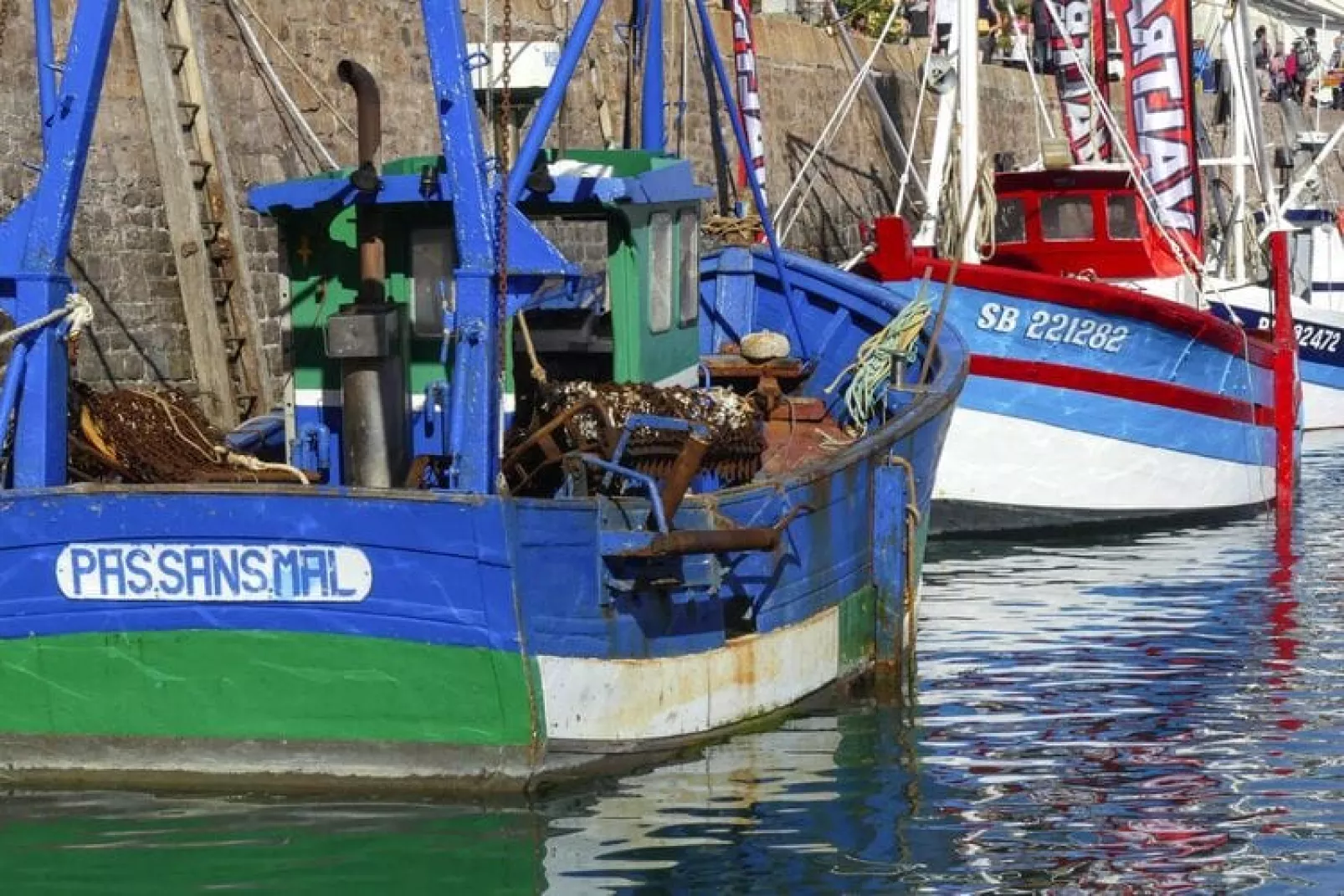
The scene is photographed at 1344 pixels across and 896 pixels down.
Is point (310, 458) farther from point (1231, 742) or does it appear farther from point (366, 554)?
point (1231, 742)

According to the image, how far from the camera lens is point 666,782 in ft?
30.4

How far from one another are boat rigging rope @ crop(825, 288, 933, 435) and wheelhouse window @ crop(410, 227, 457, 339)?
2.82m

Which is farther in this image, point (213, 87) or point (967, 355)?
point (213, 87)

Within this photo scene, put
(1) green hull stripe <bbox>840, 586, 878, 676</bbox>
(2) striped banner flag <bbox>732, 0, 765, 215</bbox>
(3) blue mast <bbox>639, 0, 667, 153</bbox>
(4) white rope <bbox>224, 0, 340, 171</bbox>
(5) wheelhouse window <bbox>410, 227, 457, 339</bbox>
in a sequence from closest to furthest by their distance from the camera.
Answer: (5) wheelhouse window <bbox>410, 227, 457, 339</bbox> < (1) green hull stripe <bbox>840, 586, 878, 676</bbox> < (3) blue mast <bbox>639, 0, 667, 153</bbox> < (4) white rope <bbox>224, 0, 340, 171</bbox> < (2) striped banner flag <bbox>732, 0, 765, 215</bbox>

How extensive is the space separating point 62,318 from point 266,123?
27.3 feet

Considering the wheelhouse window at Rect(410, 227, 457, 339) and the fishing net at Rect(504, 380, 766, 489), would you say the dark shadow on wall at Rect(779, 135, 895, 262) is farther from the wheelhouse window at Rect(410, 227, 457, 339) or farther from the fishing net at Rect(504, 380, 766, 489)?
the wheelhouse window at Rect(410, 227, 457, 339)

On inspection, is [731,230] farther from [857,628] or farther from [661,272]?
[857,628]

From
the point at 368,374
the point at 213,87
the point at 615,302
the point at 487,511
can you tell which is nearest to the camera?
the point at 487,511

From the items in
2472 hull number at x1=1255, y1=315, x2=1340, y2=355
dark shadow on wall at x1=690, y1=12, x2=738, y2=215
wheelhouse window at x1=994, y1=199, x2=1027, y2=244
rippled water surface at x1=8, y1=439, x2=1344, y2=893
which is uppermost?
dark shadow on wall at x1=690, y1=12, x2=738, y2=215

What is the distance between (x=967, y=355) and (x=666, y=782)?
15.6ft

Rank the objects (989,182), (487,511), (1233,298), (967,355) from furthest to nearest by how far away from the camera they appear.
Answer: (1233,298) < (989,182) < (967,355) < (487,511)

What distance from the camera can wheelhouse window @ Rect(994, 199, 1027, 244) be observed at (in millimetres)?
20375

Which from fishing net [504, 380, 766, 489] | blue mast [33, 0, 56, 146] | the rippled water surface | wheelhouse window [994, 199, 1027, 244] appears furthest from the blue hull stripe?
blue mast [33, 0, 56, 146]

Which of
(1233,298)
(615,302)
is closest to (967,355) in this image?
(615,302)
